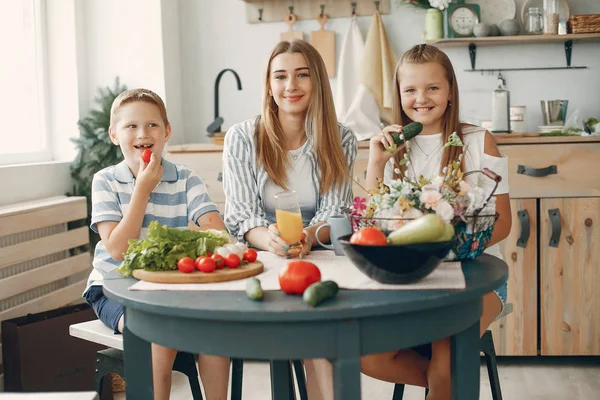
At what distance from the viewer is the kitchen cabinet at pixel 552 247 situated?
3.12m

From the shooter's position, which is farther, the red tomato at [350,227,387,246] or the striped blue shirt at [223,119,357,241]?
the striped blue shirt at [223,119,357,241]

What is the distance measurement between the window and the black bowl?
84.3 inches

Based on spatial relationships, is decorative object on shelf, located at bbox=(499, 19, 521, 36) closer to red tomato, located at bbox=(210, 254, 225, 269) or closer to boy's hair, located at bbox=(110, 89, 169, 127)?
boy's hair, located at bbox=(110, 89, 169, 127)

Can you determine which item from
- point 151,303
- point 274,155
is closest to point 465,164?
point 274,155

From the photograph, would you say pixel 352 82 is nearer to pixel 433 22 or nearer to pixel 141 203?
pixel 433 22

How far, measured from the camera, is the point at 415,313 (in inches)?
52.6

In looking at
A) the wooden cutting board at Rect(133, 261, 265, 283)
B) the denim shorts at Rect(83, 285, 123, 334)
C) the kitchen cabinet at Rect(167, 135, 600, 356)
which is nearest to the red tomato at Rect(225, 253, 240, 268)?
the wooden cutting board at Rect(133, 261, 265, 283)

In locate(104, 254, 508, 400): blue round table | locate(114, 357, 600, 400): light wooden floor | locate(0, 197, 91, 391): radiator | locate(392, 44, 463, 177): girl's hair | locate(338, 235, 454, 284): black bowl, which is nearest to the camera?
locate(104, 254, 508, 400): blue round table

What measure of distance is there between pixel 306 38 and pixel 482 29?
876mm

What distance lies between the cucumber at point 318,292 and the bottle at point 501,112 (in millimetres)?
2261

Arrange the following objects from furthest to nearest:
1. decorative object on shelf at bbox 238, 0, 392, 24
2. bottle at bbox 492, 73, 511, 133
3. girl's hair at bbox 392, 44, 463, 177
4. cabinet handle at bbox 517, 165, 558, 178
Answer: decorative object on shelf at bbox 238, 0, 392, 24
bottle at bbox 492, 73, 511, 133
cabinet handle at bbox 517, 165, 558, 178
girl's hair at bbox 392, 44, 463, 177

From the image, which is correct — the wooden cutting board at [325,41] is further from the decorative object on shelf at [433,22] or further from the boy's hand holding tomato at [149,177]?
the boy's hand holding tomato at [149,177]

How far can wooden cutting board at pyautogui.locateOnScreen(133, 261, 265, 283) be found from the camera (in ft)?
4.93

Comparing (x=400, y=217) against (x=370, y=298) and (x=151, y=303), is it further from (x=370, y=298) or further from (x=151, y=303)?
(x=151, y=303)
